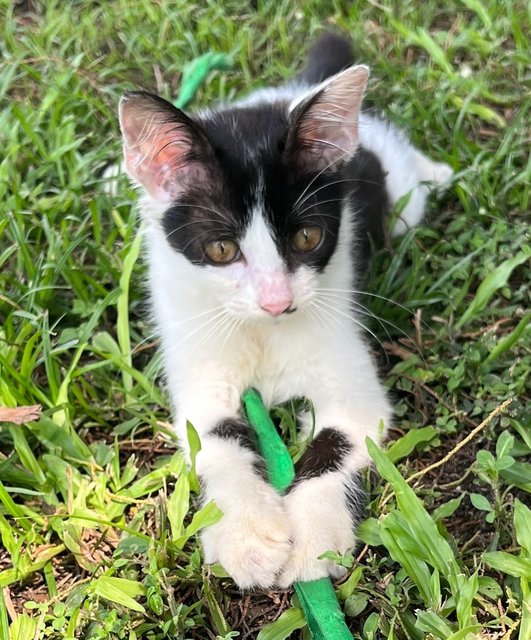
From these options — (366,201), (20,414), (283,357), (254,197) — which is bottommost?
(20,414)

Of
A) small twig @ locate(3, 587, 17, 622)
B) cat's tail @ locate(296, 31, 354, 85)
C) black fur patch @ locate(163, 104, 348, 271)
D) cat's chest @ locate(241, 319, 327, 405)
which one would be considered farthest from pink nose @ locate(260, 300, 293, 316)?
cat's tail @ locate(296, 31, 354, 85)

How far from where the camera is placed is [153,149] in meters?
2.11

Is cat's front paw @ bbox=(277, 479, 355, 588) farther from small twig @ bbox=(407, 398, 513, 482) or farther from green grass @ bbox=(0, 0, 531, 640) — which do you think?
small twig @ bbox=(407, 398, 513, 482)

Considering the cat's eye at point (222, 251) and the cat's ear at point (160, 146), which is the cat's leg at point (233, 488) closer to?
the cat's eye at point (222, 251)

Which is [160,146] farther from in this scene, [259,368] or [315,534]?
[315,534]

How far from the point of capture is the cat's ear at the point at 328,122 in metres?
2.08

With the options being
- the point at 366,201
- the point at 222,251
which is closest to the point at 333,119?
the point at 222,251

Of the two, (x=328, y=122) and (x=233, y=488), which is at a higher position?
(x=328, y=122)

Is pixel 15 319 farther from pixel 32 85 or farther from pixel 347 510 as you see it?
pixel 32 85

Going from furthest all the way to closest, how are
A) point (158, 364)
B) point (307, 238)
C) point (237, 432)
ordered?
point (158, 364) < point (237, 432) < point (307, 238)

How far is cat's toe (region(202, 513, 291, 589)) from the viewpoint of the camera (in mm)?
1969

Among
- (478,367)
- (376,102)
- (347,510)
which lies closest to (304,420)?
(347,510)

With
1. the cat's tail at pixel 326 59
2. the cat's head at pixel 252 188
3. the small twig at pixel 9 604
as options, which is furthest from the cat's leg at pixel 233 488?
the cat's tail at pixel 326 59

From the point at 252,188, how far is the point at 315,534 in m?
1.01
